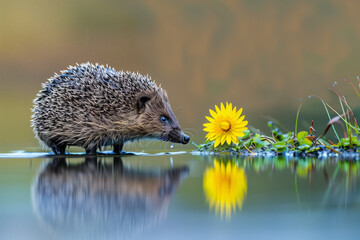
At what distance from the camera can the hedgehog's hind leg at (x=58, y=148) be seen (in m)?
5.68

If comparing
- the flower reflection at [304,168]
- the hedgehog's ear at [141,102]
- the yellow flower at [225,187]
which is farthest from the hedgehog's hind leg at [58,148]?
the flower reflection at [304,168]

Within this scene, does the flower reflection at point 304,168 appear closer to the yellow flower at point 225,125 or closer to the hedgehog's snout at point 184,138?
the yellow flower at point 225,125

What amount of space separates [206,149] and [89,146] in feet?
5.08

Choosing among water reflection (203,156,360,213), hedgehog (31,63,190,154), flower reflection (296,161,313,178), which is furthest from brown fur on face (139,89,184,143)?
flower reflection (296,161,313,178)

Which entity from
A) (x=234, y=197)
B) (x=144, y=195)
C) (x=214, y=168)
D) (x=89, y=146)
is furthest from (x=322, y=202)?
(x=89, y=146)

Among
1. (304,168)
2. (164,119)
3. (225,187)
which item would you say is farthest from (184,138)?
(225,187)

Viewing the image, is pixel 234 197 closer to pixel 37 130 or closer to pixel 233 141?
pixel 233 141

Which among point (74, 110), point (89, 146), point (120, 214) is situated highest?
point (74, 110)

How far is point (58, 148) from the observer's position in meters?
5.74

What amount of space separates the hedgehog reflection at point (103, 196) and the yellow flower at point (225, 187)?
0.81 feet

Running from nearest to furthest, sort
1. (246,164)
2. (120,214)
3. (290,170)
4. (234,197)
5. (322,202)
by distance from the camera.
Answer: (120,214)
(322,202)
(234,197)
(290,170)
(246,164)

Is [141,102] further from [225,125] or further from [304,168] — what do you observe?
[304,168]

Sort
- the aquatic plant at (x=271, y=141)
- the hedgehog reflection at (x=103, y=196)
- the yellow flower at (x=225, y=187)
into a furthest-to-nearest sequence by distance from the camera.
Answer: the aquatic plant at (x=271, y=141) < the yellow flower at (x=225, y=187) < the hedgehog reflection at (x=103, y=196)

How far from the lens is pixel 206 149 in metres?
5.81
